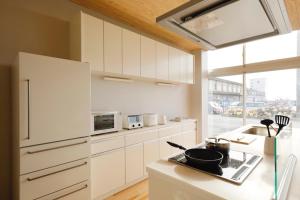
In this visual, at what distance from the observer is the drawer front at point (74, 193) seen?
63.9 inches

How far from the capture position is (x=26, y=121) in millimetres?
1477

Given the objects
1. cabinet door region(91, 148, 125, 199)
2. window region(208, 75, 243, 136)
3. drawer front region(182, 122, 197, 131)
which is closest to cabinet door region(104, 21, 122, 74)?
cabinet door region(91, 148, 125, 199)

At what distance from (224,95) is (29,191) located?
14.1 feet

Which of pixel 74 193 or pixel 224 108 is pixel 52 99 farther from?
pixel 224 108

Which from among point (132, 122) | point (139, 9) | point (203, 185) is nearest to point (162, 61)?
point (139, 9)

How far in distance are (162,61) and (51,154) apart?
2.39 meters

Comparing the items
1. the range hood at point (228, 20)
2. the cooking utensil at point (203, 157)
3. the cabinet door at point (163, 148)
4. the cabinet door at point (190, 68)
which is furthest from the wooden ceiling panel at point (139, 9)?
the cooking utensil at point (203, 157)

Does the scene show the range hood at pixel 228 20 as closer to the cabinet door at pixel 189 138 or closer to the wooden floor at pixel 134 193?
the wooden floor at pixel 134 193

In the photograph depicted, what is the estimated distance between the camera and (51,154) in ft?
5.25

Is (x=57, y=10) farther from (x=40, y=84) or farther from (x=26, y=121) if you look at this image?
(x=26, y=121)

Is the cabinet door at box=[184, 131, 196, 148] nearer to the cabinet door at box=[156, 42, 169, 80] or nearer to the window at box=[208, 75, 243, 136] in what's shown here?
the window at box=[208, 75, 243, 136]

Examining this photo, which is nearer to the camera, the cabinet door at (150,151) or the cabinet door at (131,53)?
the cabinet door at (131,53)

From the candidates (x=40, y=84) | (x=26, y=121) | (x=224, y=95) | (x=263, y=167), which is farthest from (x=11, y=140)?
(x=224, y=95)

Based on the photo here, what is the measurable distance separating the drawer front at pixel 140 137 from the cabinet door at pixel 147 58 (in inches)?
39.1
